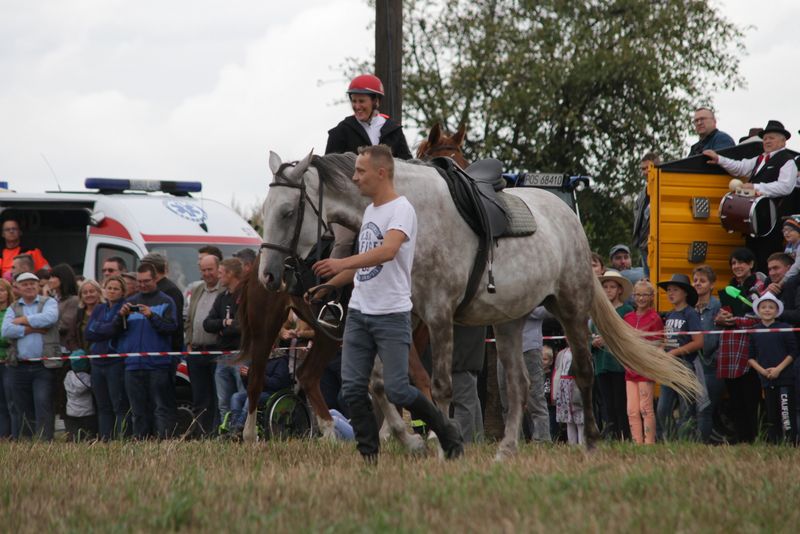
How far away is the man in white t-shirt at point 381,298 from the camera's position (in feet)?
25.4

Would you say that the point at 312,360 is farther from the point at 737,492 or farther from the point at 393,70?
the point at 737,492

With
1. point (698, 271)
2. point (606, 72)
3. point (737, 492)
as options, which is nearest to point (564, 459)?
point (737, 492)

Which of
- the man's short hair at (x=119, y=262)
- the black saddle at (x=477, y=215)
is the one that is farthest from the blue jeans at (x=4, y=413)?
the black saddle at (x=477, y=215)

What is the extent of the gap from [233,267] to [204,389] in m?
1.40

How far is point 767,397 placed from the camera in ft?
37.4

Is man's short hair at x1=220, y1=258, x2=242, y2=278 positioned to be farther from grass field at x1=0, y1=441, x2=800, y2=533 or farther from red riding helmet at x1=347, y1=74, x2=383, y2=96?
grass field at x1=0, y1=441, x2=800, y2=533

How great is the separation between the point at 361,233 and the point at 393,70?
631 cm

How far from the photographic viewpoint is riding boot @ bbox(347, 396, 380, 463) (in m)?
7.95

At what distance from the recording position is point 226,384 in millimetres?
13531

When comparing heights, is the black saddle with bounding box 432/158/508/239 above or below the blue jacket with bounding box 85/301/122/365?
above

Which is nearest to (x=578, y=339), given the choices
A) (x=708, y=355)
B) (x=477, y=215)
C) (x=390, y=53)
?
(x=477, y=215)

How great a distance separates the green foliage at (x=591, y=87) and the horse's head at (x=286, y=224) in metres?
26.5

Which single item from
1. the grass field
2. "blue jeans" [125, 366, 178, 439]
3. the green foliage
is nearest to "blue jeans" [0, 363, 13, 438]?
"blue jeans" [125, 366, 178, 439]

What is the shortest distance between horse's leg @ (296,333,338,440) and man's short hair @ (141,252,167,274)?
3.75 metres
